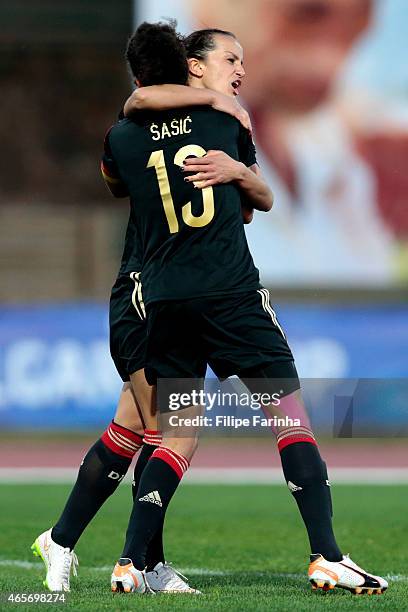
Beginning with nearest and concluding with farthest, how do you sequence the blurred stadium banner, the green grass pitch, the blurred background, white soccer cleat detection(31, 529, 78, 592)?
the green grass pitch
white soccer cleat detection(31, 529, 78, 592)
the blurred stadium banner
the blurred background

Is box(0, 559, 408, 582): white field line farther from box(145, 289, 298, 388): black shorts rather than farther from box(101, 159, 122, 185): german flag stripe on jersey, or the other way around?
box(101, 159, 122, 185): german flag stripe on jersey

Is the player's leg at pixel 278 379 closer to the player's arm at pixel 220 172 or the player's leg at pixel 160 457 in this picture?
the player's leg at pixel 160 457

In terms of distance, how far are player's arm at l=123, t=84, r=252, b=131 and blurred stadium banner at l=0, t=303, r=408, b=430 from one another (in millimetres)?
8897

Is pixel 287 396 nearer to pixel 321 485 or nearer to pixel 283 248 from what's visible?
pixel 321 485

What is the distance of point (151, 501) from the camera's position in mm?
5164

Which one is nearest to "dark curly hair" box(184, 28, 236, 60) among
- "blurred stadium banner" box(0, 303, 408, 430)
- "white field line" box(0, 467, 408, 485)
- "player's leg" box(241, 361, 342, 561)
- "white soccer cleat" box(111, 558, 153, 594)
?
"player's leg" box(241, 361, 342, 561)

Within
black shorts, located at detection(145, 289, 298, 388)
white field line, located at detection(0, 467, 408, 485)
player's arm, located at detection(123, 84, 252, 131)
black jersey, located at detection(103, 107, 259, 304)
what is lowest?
white field line, located at detection(0, 467, 408, 485)

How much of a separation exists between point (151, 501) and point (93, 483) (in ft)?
1.33

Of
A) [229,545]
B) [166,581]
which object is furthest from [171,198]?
[229,545]

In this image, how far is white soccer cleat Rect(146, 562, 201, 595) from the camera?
542cm

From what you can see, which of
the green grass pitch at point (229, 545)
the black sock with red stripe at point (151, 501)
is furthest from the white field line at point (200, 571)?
the black sock with red stripe at point (151, 501)

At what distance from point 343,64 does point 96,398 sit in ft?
14.5

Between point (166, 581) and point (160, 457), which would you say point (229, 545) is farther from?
point (160, 457)

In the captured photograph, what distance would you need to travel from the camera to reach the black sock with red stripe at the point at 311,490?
5082 millimetres
